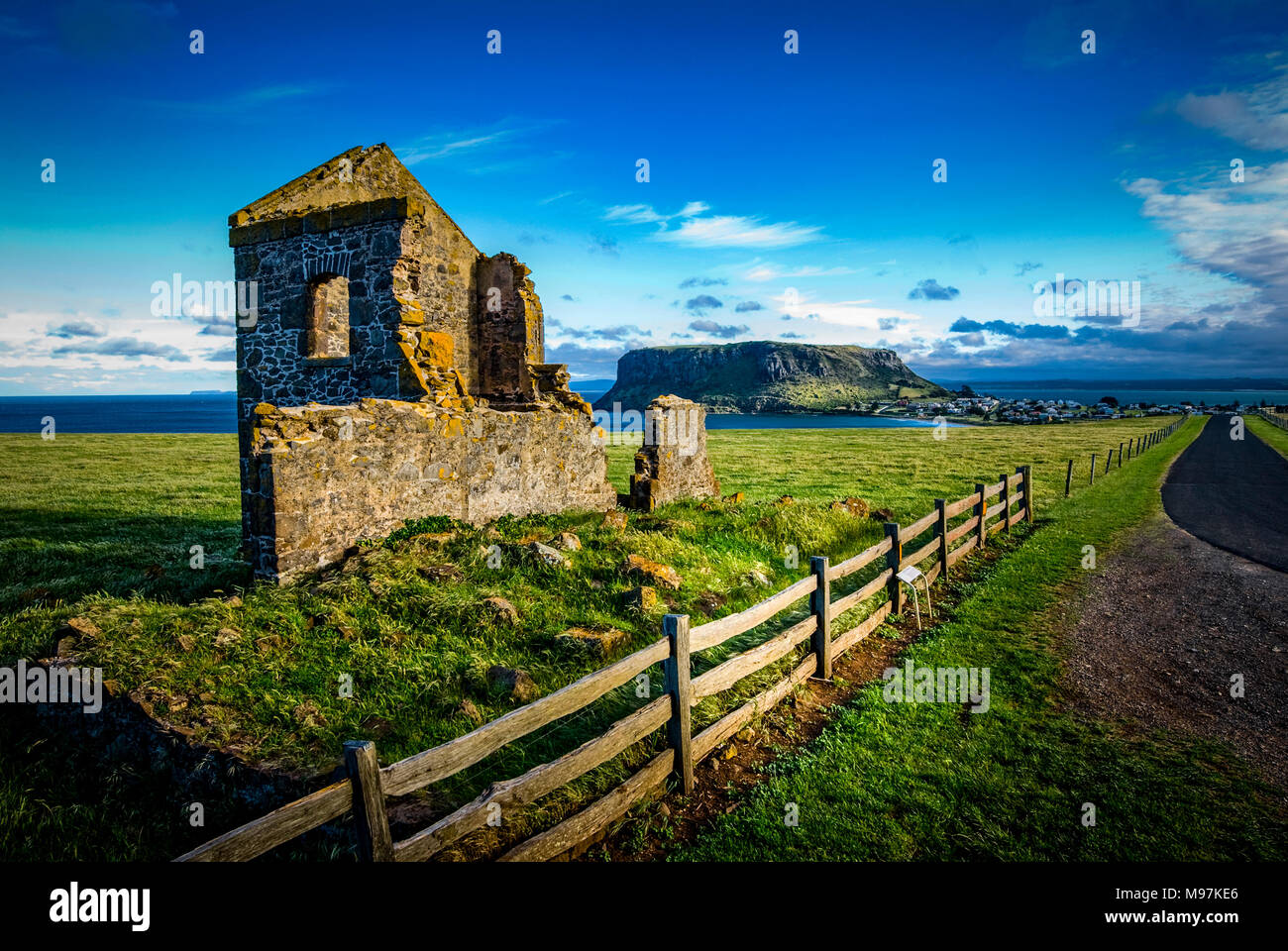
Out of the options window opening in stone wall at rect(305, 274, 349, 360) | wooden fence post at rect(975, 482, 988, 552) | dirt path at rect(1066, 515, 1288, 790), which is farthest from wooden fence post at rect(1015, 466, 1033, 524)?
window opening in stone wall at rect(305, 274, 349, 360)

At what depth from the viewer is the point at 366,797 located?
343 centimetres

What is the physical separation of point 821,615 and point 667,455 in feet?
29.5

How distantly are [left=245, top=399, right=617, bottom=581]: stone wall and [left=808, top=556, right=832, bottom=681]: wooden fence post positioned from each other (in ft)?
21.7

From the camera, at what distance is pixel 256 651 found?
670cm

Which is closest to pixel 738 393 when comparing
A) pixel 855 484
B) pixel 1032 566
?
pixel 855 484

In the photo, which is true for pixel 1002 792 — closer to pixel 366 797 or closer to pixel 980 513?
pixel 366 797

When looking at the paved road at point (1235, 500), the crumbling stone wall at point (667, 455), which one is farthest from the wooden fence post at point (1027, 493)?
the crumbling stone wall at point (667, 455)

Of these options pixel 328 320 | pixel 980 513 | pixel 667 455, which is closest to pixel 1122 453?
pixel 980 513

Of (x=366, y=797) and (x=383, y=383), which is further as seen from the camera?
(x=383, y=383)

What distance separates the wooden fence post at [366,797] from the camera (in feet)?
11.2

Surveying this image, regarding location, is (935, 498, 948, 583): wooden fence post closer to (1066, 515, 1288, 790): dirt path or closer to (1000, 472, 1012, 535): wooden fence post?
(1066, 515, 1288, 790): dirt path

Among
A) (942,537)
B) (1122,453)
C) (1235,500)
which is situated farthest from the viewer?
(1122,453)

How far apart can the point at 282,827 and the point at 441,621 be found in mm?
4465

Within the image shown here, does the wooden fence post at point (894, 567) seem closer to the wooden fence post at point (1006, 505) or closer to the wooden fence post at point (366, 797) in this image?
the wooden fence post at point (1006, 505)
